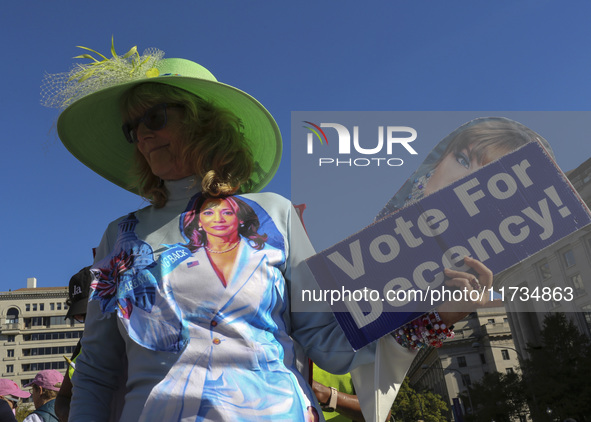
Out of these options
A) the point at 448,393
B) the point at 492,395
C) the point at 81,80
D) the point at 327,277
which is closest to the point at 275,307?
the point at 327,277

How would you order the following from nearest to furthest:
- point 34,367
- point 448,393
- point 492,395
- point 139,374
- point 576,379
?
point 139,374, point 576,379, point 492,395, point 448,393, point 34,367

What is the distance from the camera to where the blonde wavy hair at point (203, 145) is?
66.0 inches

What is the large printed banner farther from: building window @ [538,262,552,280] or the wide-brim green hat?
building window @ [538,262,552,280]

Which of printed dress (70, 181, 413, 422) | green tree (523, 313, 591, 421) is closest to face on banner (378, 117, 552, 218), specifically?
printed dress (70, 181, 413, 422)

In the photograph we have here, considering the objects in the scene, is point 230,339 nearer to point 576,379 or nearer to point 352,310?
point 352,310

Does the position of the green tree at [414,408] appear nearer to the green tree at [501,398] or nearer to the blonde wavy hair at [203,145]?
the green tree at [501,398]

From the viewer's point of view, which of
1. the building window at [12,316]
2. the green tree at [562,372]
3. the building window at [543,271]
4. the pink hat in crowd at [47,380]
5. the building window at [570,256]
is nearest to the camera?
the building window at [543,271]

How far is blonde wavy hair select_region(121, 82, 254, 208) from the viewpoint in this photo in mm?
1677

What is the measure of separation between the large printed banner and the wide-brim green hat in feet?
2.13

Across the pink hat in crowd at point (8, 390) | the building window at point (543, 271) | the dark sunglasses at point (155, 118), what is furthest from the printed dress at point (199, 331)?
the pink hat in crowd at point (8, 390)

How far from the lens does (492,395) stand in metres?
42.5

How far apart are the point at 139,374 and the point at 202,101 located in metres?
0.91

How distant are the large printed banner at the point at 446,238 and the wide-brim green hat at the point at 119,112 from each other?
25.6 inches

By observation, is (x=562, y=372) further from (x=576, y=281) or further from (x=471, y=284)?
(x=471, y=284)
